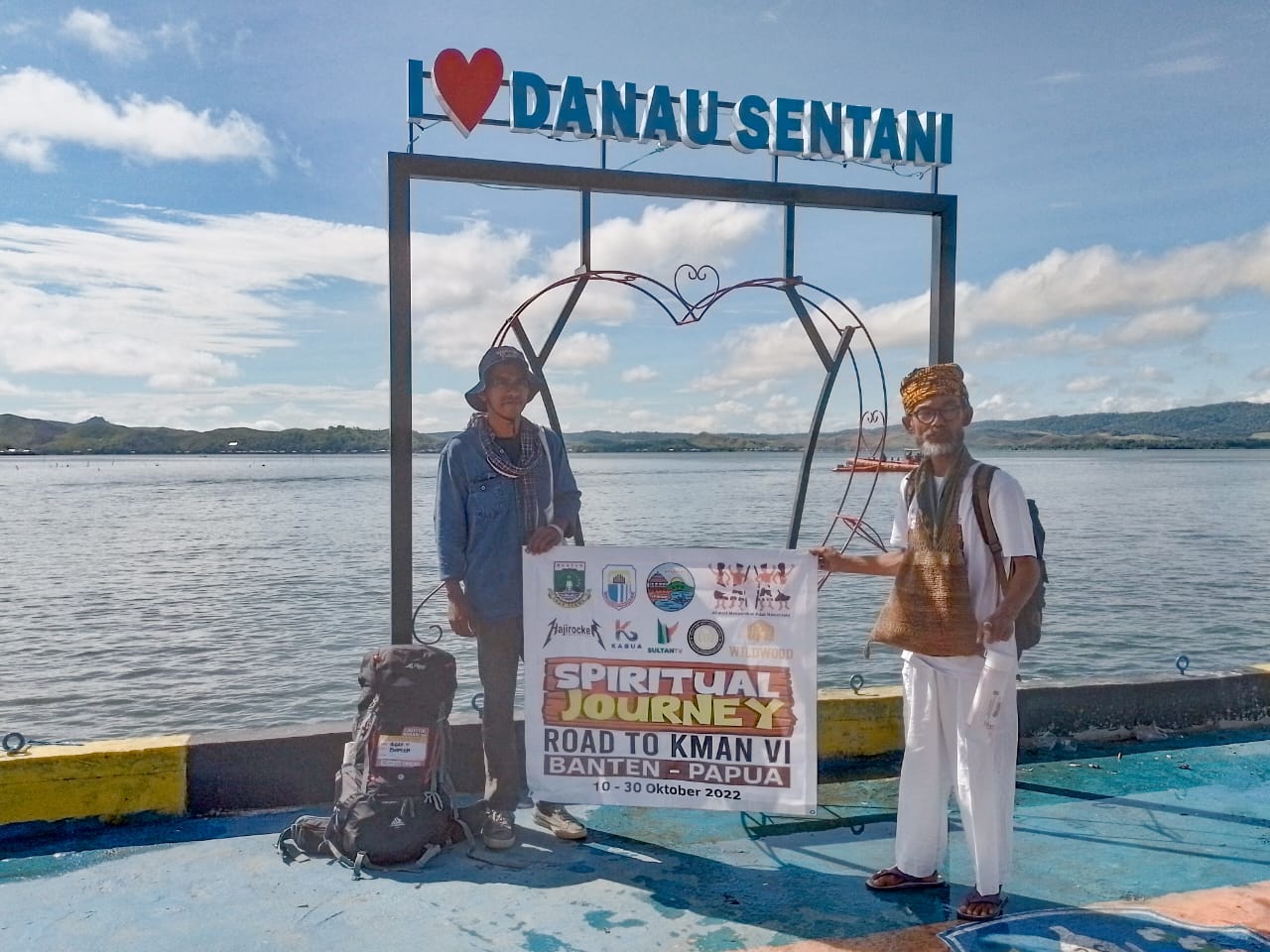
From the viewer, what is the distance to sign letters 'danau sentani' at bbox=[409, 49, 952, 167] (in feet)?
15.3

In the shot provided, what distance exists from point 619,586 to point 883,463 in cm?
145

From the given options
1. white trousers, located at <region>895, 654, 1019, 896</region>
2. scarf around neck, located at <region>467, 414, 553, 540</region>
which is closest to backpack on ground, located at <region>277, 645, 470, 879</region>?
→ scarf around neck, located at <region>467, 414, 553, 540</region>

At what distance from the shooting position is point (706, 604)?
429 centimetres

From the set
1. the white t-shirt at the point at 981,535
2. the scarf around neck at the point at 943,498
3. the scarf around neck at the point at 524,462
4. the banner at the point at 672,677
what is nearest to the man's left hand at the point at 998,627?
the white t-shirt at the point at 981,535

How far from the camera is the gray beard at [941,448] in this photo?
144 inches

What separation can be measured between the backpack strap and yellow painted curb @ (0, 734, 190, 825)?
351cm

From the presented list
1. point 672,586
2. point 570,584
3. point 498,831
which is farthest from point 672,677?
point 498,831

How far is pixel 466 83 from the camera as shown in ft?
15.2

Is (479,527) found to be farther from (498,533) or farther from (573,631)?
(573,631)

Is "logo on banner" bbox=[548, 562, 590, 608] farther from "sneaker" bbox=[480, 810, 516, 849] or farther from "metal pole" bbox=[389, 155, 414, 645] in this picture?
"sneaker" bbox=[480, 810, 516, 849]

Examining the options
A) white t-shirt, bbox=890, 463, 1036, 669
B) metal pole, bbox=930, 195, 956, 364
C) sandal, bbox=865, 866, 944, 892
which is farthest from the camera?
metal pole, bbox=930, 195, 956, 364

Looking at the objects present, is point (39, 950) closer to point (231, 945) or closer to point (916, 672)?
point (231, 945)

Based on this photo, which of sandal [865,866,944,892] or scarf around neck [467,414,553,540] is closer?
sandal [865,866,944,892]

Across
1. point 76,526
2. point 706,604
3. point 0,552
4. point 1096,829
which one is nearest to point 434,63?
point 706,604
